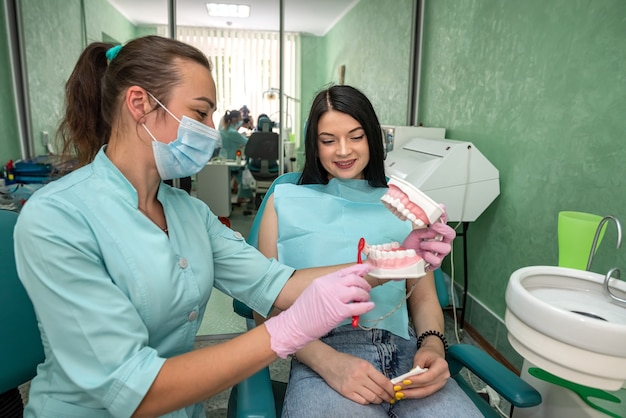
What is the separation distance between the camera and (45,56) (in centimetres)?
323

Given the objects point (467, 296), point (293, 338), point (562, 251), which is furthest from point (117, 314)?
point (467, 296)

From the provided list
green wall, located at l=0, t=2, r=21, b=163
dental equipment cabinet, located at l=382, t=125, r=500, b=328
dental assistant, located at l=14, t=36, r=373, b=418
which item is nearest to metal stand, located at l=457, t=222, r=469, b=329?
dental equipment cabinet, located at l=382, t=125, r=500, b=328

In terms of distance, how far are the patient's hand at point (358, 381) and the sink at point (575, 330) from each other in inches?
13.1

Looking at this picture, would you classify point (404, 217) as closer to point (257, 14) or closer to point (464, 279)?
point (464, 279)

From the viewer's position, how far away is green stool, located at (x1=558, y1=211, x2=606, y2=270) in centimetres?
107

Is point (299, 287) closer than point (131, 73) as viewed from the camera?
No

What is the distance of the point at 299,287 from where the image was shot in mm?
1114

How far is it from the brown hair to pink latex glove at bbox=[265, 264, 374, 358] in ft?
1.77

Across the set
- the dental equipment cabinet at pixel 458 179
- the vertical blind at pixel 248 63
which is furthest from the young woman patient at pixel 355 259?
the vertical blind at pixel 248 63

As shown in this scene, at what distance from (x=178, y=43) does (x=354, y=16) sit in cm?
380

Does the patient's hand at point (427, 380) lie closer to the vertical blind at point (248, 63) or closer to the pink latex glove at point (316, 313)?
the pink latex glove at point (316, 313)

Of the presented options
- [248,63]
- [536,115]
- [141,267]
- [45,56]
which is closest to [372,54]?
[248,63]

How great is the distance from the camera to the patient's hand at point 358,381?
1009 millimetres

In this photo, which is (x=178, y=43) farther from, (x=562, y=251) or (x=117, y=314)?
(x=562, y=251)
